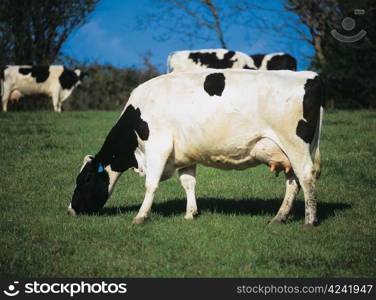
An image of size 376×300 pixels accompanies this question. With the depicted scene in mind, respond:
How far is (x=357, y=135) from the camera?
15289mm

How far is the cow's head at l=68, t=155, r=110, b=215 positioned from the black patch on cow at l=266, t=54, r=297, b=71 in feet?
61.2

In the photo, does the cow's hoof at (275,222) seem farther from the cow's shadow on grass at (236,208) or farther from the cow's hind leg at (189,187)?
the cow's hind leg at (189,187)

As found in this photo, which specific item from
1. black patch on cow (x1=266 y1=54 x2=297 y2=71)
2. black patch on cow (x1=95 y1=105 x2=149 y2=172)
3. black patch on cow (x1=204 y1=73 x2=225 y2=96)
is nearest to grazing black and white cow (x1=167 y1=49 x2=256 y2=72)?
black patch on cow (x1=266 y1=54 x2=297 y2=71)

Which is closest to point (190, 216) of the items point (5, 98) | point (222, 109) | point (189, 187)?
point (189, 187)

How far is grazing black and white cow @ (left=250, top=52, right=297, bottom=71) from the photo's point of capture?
86.0ft

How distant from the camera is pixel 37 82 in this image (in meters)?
26.9

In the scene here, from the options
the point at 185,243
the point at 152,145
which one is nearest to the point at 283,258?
the point at 185,243

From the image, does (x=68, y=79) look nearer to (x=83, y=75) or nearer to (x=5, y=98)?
(x=83, y=75)

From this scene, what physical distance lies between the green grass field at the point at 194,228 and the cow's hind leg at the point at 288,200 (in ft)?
0.55

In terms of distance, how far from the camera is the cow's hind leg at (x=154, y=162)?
7859mm

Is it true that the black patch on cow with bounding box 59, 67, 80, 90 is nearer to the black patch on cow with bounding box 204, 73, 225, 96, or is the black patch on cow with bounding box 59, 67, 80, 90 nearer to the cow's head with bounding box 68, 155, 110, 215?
the cow's head with bounding box 68, 155, 110, 215

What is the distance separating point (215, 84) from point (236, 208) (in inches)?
84.2

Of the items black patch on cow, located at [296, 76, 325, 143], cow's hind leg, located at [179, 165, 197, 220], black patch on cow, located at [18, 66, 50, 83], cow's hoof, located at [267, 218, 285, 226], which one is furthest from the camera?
black patch on cow, located at [18, 66, 50, 83]

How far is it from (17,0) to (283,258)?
90.1 ft
